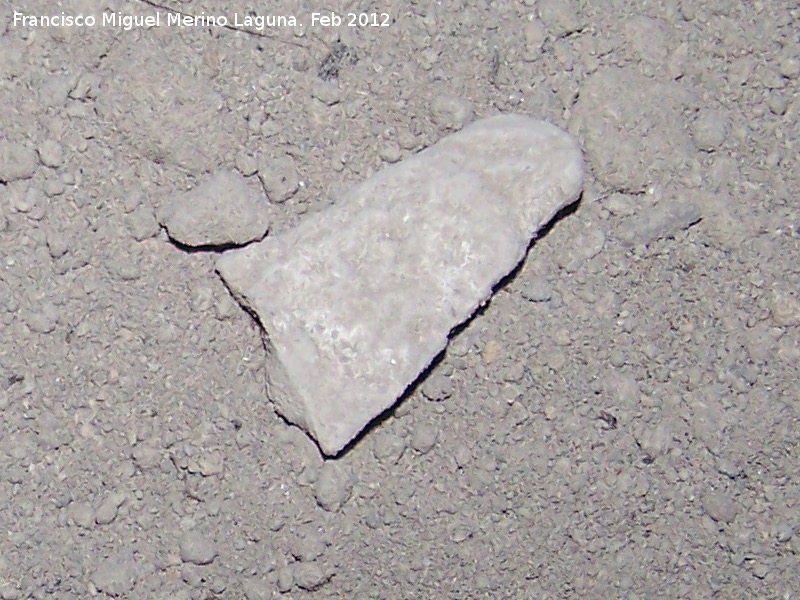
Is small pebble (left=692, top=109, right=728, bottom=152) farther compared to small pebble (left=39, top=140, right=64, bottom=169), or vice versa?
small pebble (left=692, top=109, right=728, bottom=152)

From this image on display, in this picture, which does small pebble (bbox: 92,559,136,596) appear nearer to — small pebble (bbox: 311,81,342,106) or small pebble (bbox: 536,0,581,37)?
small pebble (bbox: 311,81,342,106)

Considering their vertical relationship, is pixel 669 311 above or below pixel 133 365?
above

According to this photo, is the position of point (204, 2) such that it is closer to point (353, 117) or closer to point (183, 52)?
point (183, 52)

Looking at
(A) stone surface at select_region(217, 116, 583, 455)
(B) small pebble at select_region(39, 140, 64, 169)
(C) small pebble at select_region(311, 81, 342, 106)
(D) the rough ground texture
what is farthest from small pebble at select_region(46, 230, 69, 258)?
(C) small pebble at select_region(311, 81, 342, 106)

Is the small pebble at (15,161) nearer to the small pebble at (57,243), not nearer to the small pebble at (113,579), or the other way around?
the small pebble at (57,243)

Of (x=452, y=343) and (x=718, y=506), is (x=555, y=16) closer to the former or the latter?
(x=452, y=343)

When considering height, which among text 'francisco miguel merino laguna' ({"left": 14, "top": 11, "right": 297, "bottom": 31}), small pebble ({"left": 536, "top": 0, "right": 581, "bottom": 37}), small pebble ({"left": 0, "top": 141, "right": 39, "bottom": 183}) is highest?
small pebble ({"left": 536, "top": 0, "right": 581, "bottom": 37})

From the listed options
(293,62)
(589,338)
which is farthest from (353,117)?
(589,338)
